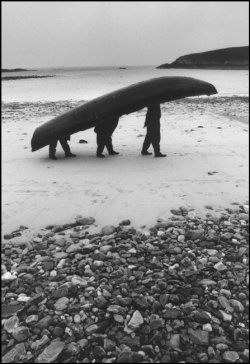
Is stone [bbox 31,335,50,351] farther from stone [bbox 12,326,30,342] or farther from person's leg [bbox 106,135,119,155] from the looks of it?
person's leg [bbox 106,135,119,155]

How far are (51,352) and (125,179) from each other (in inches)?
186

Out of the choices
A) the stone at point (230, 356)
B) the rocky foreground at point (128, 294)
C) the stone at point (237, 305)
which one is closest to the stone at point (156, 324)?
the rocky foreground at point (128, 294)

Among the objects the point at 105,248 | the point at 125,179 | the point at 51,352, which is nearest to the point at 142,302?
the point at 51,352

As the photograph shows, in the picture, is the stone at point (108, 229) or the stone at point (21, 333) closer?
the stone at point (21, 333)

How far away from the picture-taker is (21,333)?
3354mm

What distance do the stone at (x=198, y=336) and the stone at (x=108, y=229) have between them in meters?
2.14

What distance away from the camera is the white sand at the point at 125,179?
6.00 m

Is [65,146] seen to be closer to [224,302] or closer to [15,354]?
[224,302]

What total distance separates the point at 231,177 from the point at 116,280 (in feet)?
14.0

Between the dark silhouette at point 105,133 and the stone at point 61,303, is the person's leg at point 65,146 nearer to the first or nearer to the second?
the dark silhouette at point 105,133

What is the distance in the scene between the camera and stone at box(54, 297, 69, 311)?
3685 mm

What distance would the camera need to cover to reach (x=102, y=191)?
6887 millimetres

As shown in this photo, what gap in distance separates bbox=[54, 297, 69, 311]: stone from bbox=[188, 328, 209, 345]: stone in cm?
129

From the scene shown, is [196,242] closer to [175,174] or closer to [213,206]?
[213,206]
